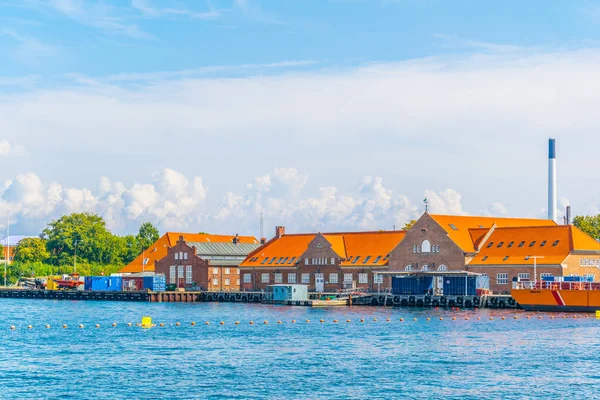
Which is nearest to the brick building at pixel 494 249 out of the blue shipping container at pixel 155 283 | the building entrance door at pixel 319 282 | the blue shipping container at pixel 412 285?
the blue shipping container at pixel 412 285

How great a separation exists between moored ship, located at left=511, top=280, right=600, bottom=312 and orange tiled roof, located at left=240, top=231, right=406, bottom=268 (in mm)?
26796

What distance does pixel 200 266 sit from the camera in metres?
144

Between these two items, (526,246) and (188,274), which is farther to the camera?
(188,274)

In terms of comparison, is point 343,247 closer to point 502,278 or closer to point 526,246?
point 502,278

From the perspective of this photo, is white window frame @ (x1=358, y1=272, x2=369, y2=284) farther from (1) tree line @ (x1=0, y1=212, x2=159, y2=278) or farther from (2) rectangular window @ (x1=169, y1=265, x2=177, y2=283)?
(1) tree line @ (x1=0, y1=212, x2=159, y2=278)

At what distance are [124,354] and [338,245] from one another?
2755 inches

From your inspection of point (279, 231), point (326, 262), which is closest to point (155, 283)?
point (279, 231)

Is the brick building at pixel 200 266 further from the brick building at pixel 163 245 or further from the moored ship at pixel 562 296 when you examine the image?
the moored ship at pixel 562 296

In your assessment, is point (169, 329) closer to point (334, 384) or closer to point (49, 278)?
point (334, 384)

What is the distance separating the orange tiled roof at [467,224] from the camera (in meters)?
118

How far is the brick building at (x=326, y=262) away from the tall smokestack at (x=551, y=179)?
25.9 metres

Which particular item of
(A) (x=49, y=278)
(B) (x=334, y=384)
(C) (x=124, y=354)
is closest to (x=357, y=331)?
(C) (x=124, y=354)

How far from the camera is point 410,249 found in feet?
396

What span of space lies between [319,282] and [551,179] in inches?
1532
